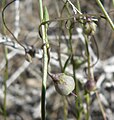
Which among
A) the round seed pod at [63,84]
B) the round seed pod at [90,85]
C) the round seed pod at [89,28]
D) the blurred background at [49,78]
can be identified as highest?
the round seed pod at [89,28]

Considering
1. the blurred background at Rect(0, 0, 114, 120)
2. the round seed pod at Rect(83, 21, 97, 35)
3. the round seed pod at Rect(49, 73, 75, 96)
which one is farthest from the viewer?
the blurred background at Rect(0, 0, 114, 120)

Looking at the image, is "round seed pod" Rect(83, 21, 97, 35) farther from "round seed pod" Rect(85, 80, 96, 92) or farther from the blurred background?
the blurred background

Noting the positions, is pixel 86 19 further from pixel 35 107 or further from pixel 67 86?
pixel 35 107

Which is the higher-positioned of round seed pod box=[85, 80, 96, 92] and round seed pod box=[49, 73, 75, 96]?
round seed pod box=[49, 73, 75, 96]

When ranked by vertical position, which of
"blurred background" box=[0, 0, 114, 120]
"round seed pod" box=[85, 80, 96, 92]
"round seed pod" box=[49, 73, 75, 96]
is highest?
"round seed pod" box=[49, 73, 75, 96]

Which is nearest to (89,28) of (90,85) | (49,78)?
(90,85)

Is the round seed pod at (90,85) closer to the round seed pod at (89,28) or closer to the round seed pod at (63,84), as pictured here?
the round seed pod at (89,28)

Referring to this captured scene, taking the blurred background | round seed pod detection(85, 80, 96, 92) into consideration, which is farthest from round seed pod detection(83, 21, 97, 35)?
the blurred background

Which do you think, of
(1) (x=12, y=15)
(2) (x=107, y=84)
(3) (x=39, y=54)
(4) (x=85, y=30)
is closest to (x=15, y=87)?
(1) (x=12, y=15)

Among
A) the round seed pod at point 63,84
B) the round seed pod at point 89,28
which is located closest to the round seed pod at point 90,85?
the round seed pod at point 89,28

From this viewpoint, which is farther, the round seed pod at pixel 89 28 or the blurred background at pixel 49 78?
the blurred background at pixel 49 78

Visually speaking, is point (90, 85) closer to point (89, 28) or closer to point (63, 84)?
point (89, 28)
